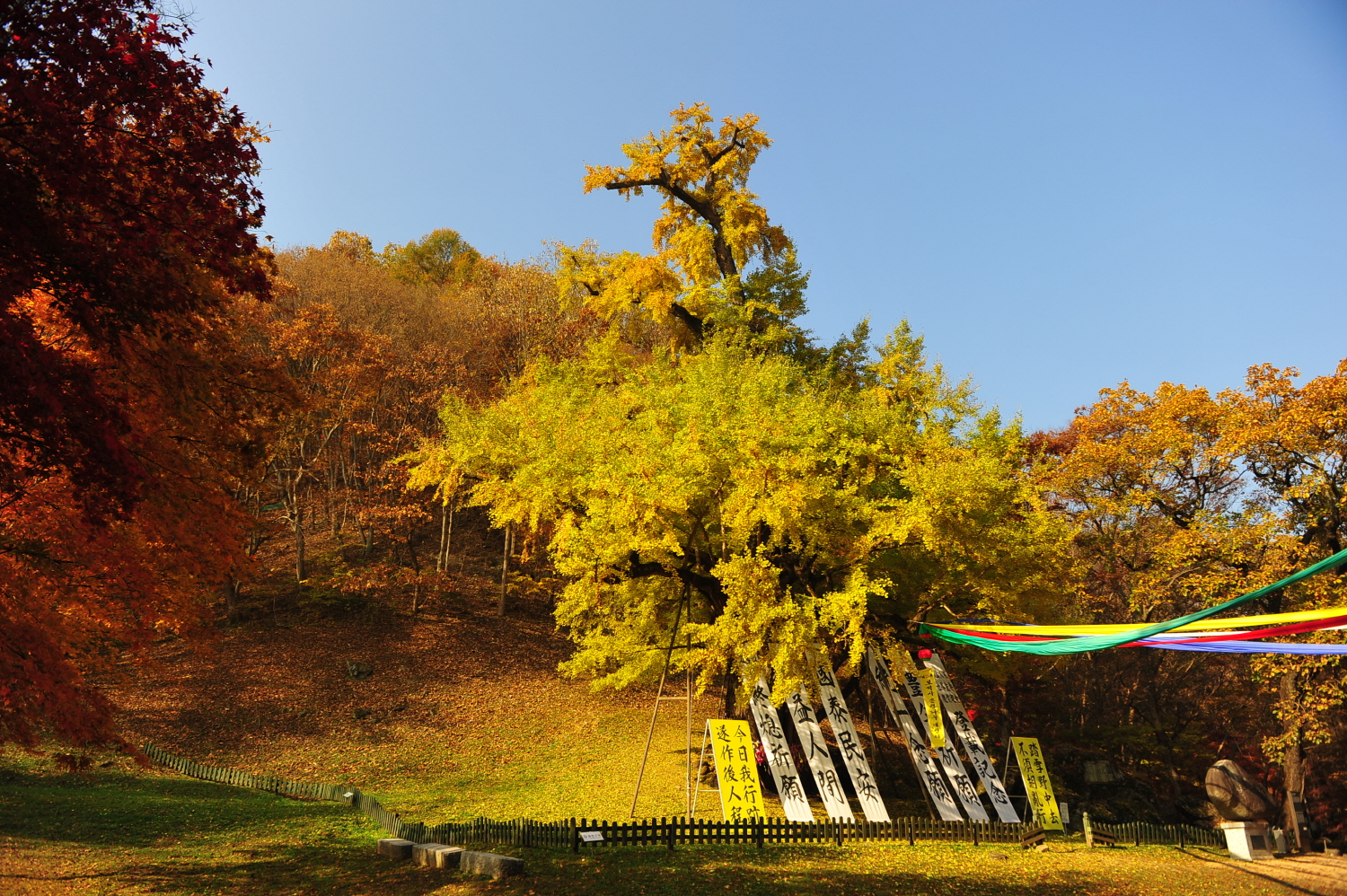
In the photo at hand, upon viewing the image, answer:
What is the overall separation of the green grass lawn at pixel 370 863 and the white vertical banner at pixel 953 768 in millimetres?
1391

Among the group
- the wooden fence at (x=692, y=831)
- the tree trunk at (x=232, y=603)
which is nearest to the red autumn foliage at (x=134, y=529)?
the wooden fence at (x=692, y=831)

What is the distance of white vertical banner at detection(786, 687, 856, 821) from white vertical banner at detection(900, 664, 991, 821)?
1705 mm

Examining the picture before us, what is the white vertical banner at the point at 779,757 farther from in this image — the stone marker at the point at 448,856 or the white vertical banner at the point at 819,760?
the stone marker at the point at 448,856

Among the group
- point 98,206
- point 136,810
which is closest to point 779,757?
point 136,810

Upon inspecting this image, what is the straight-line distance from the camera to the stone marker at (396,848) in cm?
923

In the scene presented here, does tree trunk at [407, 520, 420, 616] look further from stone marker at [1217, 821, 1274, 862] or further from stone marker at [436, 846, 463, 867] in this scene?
stone marker at [1217, 821, 1274, 862]

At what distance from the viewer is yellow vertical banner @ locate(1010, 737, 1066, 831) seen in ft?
45.6

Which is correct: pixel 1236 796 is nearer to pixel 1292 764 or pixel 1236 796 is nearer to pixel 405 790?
pixel 1292 764

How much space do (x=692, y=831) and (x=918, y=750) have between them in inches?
214

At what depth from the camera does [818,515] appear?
1261 cm

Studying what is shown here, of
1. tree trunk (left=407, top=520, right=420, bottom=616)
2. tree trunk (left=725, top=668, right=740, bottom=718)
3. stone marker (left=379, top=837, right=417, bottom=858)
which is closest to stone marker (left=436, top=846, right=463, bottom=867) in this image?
stone marker (left=379, top=837, right=417, bottom=858)

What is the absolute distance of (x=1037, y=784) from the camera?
14.1 meters

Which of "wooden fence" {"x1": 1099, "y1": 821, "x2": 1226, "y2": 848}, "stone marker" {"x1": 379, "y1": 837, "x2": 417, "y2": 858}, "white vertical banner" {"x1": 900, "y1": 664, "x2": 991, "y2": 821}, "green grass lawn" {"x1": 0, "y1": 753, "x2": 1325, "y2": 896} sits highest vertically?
"white vertical banner" {"x1": 900, "y1": 664, "x2": 991, "y2": 821}

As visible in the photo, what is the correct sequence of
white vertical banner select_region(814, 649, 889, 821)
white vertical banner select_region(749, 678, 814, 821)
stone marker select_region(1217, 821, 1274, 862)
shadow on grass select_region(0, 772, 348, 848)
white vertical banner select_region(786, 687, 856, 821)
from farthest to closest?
1. stone marker select_region(1217, 821, 1274, 862)
2. white vertical banner select_region(814, 649, 889, 821)
3. white vertical banner select_region(786, 687, 856, 821)
4. white vertical banner select_region(749, 678, 814, 821)
5. shadow on grass select_region(0, 772, 348, 848)
